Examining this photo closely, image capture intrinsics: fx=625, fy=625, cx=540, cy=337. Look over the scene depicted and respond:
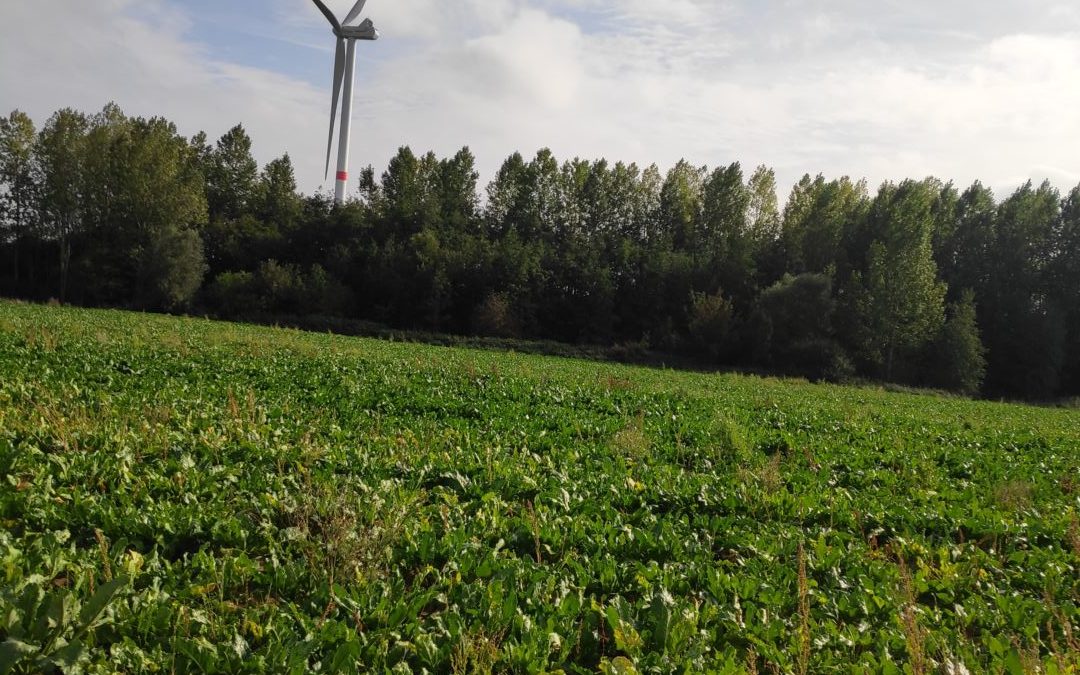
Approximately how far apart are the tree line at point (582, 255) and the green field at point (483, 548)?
147 ft

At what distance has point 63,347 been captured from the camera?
49.3 feet

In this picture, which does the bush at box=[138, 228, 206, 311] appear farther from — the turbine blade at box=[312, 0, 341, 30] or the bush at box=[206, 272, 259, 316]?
the turbine blade at box=[312, 0, 341, 30]

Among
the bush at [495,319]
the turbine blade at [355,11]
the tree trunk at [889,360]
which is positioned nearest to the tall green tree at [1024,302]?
the tree trunk at [889,360]

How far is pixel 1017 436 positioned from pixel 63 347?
78.3 ft

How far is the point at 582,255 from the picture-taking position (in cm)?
6144

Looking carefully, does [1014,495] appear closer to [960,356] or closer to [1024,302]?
[960,356]

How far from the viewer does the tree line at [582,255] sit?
5294cm

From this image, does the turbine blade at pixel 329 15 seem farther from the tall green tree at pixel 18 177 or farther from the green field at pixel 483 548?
the green field at pixel 483 548

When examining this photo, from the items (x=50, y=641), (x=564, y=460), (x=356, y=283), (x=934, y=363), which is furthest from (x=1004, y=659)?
(x=356, y=283)

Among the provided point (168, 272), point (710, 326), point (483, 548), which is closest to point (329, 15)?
point (168, 272)

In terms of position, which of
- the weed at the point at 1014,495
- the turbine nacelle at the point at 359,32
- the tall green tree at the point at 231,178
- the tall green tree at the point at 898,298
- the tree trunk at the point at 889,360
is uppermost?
the turbine nacelle at the point at 359,32

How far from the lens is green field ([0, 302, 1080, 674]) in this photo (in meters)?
3.95

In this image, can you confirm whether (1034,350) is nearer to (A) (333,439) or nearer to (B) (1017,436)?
(B) (1017,436)

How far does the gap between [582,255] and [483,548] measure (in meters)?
57.0
